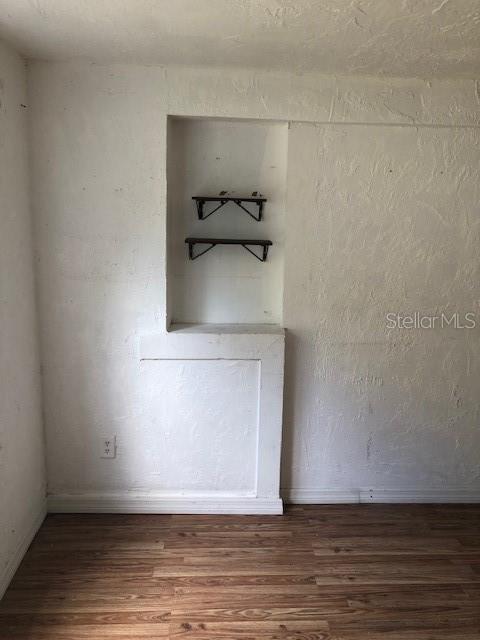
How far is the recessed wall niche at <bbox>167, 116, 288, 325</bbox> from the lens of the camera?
249 cm

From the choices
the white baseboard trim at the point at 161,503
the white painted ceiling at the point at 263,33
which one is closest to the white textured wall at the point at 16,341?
the white baseboard trim at the point at 161,503

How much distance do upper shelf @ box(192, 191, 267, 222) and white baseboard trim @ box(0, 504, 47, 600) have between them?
165cm

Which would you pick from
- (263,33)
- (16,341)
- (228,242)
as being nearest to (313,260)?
(228,242)

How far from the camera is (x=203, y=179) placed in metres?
2.52

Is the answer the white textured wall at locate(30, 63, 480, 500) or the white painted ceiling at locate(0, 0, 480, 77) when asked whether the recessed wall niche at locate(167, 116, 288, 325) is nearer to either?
the white textured wall at locate(30, 63, 480, 500)

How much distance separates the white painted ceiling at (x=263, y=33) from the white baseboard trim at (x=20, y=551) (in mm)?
2072

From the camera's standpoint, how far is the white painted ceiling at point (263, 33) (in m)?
1.64

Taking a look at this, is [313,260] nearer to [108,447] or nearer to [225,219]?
[225,219]

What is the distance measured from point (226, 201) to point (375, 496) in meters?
1.73

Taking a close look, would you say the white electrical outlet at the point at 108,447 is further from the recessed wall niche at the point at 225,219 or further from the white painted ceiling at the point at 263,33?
the white painted ceiling at the point at 263,33

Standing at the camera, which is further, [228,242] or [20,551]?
[228,242]

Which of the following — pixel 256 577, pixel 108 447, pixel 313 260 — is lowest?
pixel 256 577

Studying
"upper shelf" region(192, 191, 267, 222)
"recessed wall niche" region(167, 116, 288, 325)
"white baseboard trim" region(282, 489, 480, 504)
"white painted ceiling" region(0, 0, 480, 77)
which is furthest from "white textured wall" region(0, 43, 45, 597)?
"white baseboard trim" region(282, 489, 480, 504)

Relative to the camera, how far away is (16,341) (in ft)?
7.14
